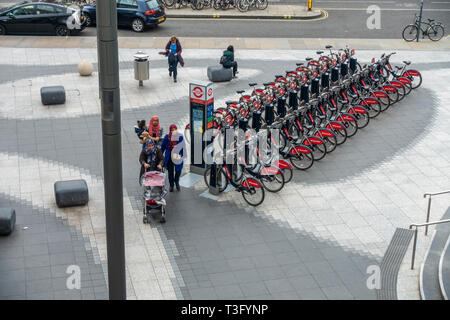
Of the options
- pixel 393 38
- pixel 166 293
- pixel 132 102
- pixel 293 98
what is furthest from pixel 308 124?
pixel 393 38

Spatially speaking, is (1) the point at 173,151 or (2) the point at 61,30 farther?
(2) the point at 61,30

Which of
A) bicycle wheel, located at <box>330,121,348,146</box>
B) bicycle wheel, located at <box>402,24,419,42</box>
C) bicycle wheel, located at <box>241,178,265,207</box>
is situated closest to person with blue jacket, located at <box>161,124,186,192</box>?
bicycle wheel, located at <box>241,178,265,207</box>

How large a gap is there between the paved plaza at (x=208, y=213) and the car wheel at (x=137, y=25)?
7.51m

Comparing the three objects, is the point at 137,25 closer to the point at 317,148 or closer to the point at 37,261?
the point at 317,148

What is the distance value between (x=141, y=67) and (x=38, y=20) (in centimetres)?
769

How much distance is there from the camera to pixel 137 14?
26375mm

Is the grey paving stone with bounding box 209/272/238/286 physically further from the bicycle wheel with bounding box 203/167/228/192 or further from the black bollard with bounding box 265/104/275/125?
the black bollard with bounding box 265/104/275/125

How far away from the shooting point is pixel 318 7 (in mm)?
31812

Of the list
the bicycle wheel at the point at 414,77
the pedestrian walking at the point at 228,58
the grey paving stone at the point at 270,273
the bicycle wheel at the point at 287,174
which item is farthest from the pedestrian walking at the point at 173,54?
the grey paving stone at the point at 270,273

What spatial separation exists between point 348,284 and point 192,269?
2.50m

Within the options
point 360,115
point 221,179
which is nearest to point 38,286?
point 221,179

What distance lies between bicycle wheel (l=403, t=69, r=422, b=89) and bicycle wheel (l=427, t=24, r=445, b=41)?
18.6 ft

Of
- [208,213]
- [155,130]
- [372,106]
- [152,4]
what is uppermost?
[152,4]

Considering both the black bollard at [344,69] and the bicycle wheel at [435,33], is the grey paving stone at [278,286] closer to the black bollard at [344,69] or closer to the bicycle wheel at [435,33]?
the black bollard at [344,69]
